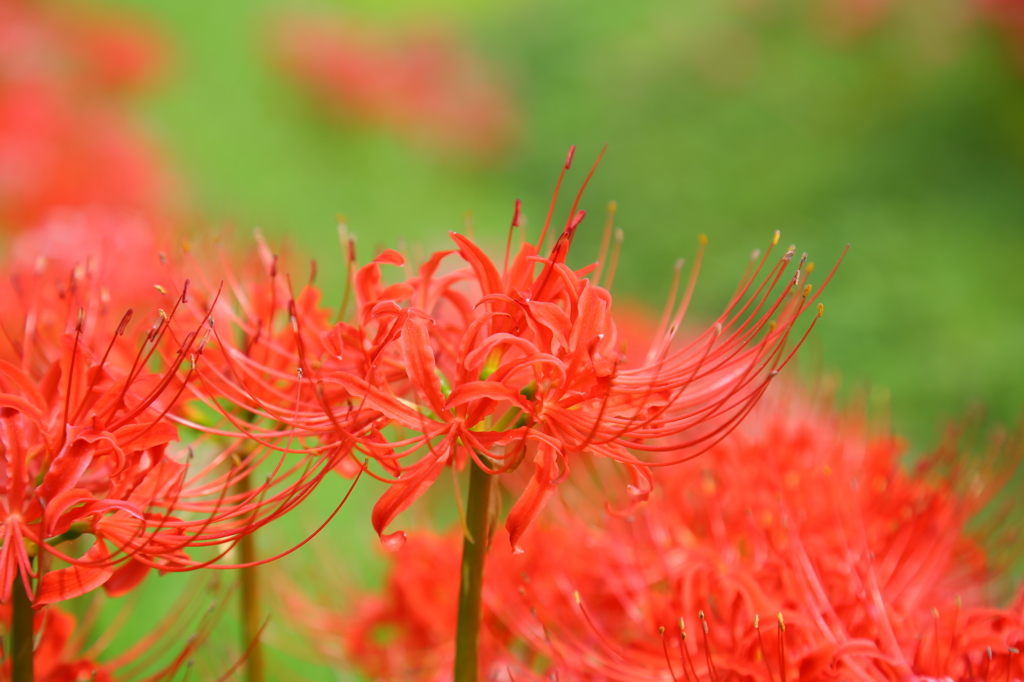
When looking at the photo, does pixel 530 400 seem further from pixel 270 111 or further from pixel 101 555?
pixel 270 111

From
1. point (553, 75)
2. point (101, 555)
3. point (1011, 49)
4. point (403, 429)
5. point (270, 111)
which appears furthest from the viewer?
point (553, 75)

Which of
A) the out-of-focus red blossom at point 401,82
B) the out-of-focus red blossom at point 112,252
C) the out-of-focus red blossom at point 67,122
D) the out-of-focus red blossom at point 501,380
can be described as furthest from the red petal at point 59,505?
the out-of-focus red blossom at point 401,82

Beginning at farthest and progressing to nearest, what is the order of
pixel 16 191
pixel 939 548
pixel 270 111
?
pixel 270 111, pixel 16 191, pixel 939 548

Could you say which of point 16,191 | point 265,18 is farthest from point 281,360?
point 265,18

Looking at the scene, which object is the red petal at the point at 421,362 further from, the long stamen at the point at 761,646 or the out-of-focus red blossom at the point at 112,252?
the out-of-focus red blossom at the point at 112,252

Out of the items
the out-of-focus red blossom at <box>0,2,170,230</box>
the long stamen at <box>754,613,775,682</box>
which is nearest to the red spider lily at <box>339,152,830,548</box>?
the long stamen at <box>754,613,775,682</box>

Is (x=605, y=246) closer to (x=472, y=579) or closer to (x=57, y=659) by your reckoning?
(x=472, y=579)

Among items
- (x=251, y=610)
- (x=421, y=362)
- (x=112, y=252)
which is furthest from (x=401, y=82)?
(x=421, y=362)

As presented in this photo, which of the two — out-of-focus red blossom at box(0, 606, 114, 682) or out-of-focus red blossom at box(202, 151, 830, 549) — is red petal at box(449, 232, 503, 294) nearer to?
out-of-focus red blossom at box(202, 151, 830, 549)
